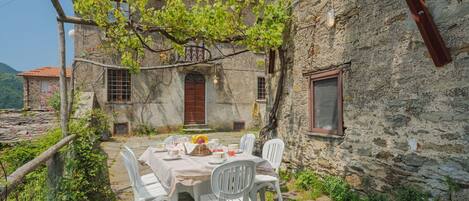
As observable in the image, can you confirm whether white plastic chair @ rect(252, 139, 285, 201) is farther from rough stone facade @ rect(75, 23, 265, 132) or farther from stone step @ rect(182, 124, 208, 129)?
stone step @ rect(182, 124, 208, 129)

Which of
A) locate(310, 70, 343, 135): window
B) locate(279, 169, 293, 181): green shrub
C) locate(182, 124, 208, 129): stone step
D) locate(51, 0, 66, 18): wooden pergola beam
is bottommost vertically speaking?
locate(279, 169, 293, 181): green shrub

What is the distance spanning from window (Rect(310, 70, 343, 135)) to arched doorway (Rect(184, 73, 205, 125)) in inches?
341

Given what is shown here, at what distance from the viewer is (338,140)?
165 inches

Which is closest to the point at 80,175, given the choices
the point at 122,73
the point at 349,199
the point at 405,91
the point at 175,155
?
the point at 175,155

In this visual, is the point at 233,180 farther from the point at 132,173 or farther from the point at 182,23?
the point at 182,23

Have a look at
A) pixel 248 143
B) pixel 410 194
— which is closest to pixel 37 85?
pixel 248 143

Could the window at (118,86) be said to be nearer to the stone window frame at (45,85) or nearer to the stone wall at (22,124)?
the stone wall at (22,124)

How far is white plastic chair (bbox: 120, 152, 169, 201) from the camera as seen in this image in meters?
3.12

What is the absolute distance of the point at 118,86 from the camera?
1160 centimetres

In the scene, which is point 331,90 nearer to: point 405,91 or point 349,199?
point 405,91

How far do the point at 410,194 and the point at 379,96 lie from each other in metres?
1.13

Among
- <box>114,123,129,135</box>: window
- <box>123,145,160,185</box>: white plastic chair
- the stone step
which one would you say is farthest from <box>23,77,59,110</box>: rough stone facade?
<box>123,145,160,185</box>: white plastic chair

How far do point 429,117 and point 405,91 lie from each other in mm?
377

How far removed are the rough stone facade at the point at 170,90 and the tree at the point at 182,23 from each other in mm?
5429
